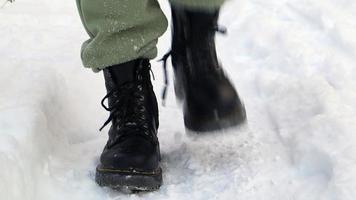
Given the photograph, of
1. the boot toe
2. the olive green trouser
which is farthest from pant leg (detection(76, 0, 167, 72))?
the boot toe

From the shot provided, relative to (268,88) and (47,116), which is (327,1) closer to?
(268,88)

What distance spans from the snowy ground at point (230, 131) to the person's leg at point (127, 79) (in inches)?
2.0

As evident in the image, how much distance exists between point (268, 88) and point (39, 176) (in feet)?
2.32

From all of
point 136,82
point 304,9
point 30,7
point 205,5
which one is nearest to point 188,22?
point 205,5

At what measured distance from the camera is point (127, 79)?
1.34 m

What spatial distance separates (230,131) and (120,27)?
324 mm

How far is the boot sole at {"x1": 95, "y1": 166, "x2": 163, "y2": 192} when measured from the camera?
4.04 ft

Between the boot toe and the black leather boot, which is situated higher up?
the black leather boot

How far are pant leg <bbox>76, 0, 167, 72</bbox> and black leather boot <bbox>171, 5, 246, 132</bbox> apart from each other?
0.06 meters

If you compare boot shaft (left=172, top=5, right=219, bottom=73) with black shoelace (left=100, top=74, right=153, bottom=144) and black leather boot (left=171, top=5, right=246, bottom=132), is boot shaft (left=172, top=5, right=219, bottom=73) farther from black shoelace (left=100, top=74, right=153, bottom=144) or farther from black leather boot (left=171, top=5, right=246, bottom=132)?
black shoelace (left=100, top=74, right=153, bottom=144)

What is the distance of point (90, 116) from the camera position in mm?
1586

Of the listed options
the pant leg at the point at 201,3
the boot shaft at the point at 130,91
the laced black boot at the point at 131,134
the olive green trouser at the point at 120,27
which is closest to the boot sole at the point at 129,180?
the laced black boot at the point at 131,134

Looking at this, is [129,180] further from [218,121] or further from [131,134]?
[218,121]

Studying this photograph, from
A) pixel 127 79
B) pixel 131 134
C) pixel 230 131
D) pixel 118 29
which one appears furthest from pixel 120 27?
pixel 230 131
